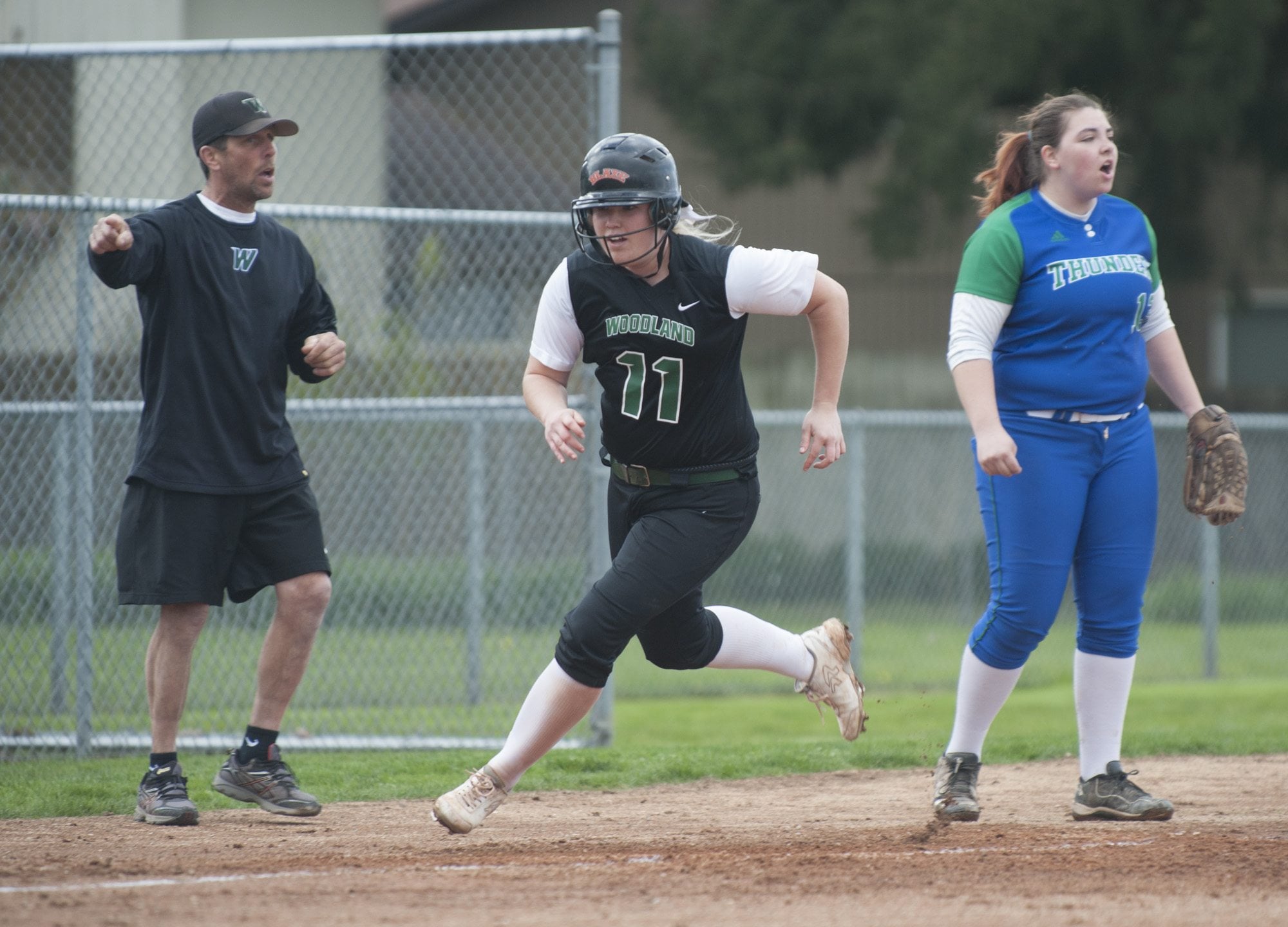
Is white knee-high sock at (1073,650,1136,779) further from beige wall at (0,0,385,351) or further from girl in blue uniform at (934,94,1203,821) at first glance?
beige wall at (0,0,385,351)

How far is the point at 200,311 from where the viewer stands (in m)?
5.06

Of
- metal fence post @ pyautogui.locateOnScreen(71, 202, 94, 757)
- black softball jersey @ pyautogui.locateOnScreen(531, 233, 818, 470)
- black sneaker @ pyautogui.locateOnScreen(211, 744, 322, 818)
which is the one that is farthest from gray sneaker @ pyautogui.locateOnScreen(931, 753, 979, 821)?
metal fence post @ pyautogui.locateOnScreen(71, 202, 94, 757)

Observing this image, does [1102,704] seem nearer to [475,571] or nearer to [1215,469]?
[1215,469]

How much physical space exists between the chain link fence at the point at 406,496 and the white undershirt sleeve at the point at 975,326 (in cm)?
236

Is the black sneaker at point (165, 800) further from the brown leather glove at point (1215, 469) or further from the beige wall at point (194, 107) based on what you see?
the brown leather glove at point (1215, 469)

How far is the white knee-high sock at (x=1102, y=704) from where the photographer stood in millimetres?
4996

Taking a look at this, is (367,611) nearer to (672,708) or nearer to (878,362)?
(672,708)

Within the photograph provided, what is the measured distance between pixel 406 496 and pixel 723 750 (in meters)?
2.62

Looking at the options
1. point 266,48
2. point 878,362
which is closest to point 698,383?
point 266,48

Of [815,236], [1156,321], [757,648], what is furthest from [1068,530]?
[815,236]

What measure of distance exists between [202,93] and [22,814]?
7.82 metres

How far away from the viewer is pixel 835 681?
17.4 ft

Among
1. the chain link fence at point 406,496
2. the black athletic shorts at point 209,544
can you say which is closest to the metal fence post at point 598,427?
the chain link fence at point 406,496

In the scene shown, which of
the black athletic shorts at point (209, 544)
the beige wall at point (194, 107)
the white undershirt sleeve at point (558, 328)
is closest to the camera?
the white undershirt sleeve at point (558, 328)
